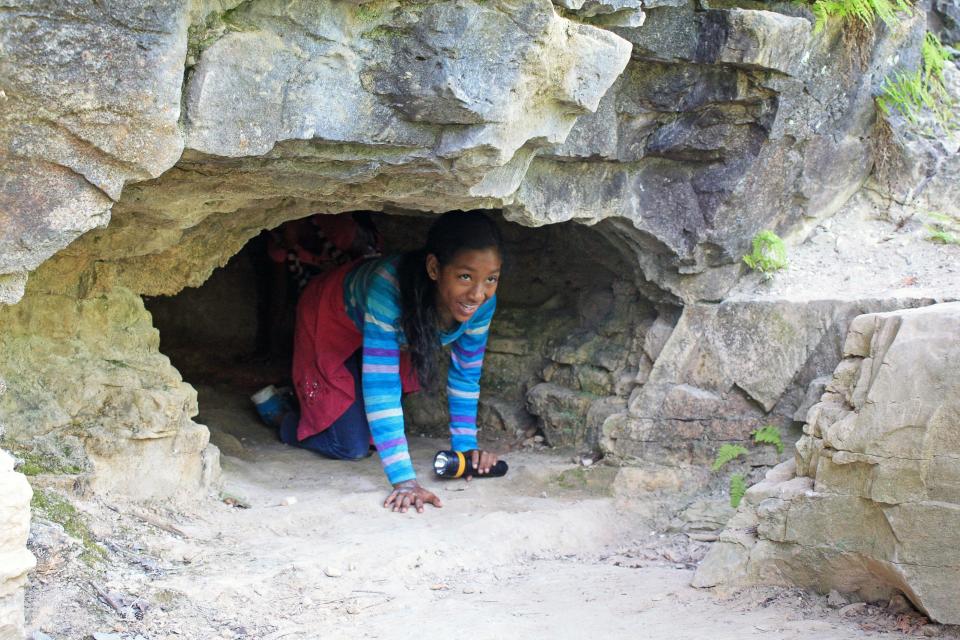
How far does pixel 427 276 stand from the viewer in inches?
174

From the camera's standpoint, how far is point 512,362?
5.48m

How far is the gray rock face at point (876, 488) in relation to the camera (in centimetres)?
283

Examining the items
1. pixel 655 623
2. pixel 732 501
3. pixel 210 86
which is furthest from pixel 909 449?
pixel 210 86

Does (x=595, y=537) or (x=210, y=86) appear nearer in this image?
(x=210, y=86)

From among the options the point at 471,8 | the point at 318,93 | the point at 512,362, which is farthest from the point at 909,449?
the point at 512,362

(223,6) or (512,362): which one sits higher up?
(223,6)

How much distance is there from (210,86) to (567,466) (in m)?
2.82

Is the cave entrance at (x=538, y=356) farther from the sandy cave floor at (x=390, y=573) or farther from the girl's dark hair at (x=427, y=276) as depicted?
the girl's dark hair at (x=427, y=276)

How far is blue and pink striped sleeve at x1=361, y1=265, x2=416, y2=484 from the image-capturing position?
429 centimetres

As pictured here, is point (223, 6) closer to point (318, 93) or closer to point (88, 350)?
point (318, 93)

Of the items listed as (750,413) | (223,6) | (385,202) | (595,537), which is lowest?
(595,537)

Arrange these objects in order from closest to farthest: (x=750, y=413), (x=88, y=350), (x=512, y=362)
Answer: (x=88, y=350)
(x=750, y=413)
(x=512, y=362)

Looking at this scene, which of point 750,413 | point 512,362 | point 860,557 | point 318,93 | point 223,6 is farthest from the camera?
point 512,362

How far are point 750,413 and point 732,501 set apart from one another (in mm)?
535
